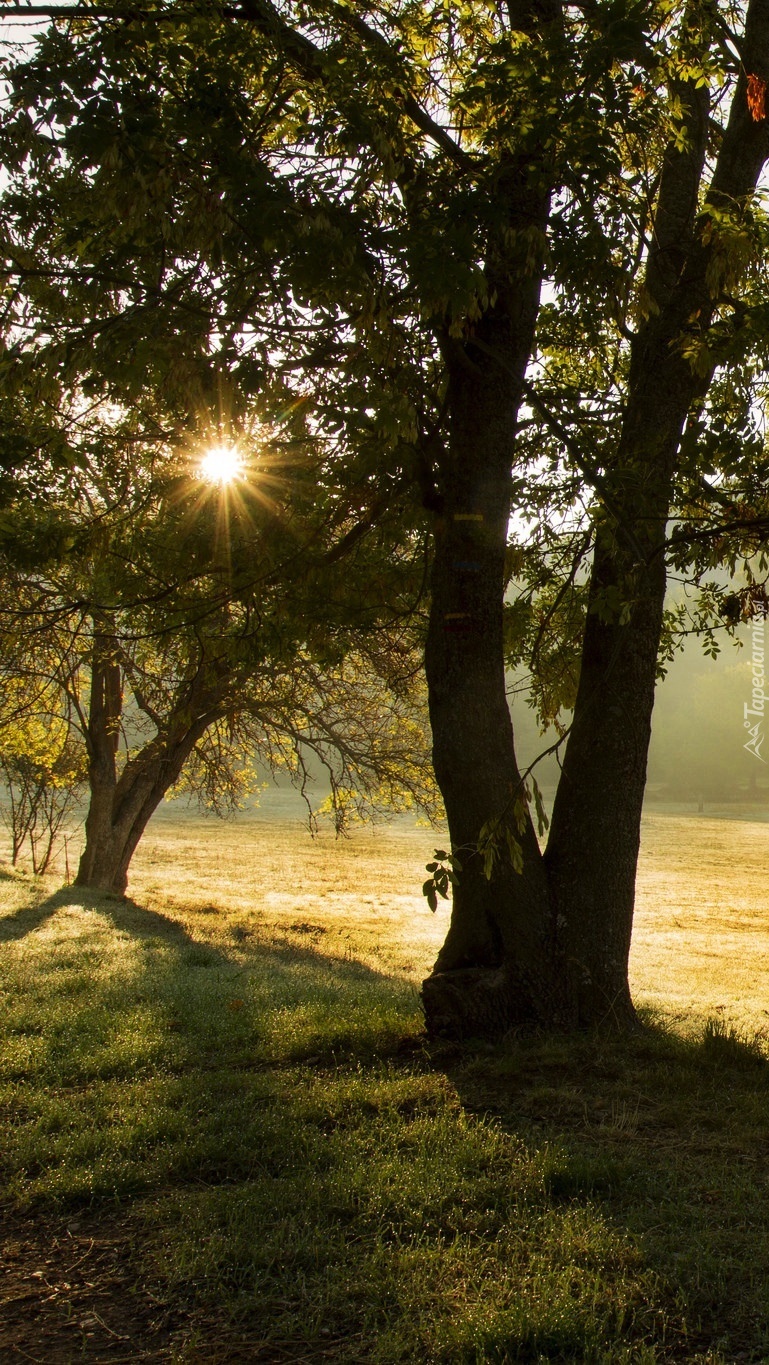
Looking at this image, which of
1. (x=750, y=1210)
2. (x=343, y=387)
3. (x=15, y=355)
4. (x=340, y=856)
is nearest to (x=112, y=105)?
(x=15, y=355)

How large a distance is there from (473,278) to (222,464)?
3667 millimetres

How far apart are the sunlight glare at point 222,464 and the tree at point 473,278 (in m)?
0.79

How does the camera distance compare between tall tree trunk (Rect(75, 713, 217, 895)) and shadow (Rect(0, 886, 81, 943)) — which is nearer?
shadow (Rect(0, 886, 81, 943))

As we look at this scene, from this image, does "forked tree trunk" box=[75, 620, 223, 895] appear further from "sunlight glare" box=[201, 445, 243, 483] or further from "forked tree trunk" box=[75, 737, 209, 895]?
"sunlight glare" box=[201, 445, 243, 483]

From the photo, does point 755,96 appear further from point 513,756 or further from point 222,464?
point 513,756

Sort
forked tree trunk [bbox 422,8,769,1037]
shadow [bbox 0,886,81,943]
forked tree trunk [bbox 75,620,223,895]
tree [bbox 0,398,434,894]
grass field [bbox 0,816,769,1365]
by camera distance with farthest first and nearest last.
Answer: forked tree trunk [bbox 75,620,223,895], shadow [bbox 0,886,81,943], tree [bbox 0,398,434,894], forked tree trunk [bbox 422,8,769,1037], grass field [bbox 0,816,769,1365]

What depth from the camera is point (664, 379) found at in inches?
289

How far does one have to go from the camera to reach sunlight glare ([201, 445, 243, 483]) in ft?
25.3

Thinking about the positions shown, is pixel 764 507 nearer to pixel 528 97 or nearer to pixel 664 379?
pixel 664 379

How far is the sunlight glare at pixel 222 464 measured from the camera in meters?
7.70

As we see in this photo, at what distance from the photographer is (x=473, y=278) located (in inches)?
179

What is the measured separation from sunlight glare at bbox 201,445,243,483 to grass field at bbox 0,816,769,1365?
4330mm

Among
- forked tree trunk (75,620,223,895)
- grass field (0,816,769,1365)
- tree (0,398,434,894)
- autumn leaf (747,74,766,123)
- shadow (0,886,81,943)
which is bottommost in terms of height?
shadow (0,886,81,943)

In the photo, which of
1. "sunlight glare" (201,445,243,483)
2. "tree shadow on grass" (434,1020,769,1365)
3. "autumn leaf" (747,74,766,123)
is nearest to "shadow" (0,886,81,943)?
"sunlight glare" (201,445,243,483)
